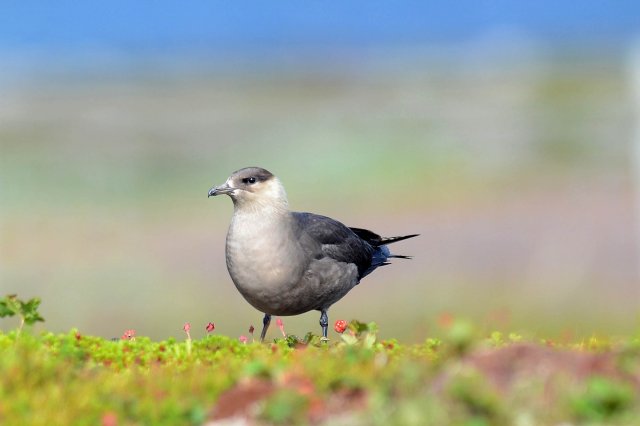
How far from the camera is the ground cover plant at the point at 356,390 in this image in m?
5.70

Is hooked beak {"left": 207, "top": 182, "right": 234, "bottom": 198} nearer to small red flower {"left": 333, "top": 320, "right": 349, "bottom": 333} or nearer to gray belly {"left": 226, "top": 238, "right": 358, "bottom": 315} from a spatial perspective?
gray belly {"left": 226, "top": 238, "right": 358, "bottom": 315}

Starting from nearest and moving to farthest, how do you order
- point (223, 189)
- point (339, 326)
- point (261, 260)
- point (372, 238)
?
point (339, 326)
point (261, 260)
point (223, 189)
point (372, 238)

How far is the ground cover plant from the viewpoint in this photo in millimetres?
5703

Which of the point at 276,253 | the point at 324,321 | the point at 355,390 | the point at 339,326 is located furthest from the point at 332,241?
the point at 355,390

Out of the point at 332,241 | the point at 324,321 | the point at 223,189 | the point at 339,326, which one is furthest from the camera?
the point at 332,241

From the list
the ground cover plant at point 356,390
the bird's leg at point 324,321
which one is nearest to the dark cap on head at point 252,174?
the bird's leg at point 324,321

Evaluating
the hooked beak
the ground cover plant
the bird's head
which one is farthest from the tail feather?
the ground cover plant

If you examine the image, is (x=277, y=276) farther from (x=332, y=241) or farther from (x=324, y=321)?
(x=332, y=241)

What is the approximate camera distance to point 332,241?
438 inches

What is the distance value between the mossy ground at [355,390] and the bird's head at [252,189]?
9.81ft

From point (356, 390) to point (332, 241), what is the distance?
4906 mm

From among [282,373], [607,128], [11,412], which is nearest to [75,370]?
[11,412]

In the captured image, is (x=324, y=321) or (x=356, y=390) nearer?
(x=356, y=390)

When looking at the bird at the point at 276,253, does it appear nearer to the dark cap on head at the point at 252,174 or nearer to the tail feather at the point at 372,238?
the dark cap on head at the point at 252,174
